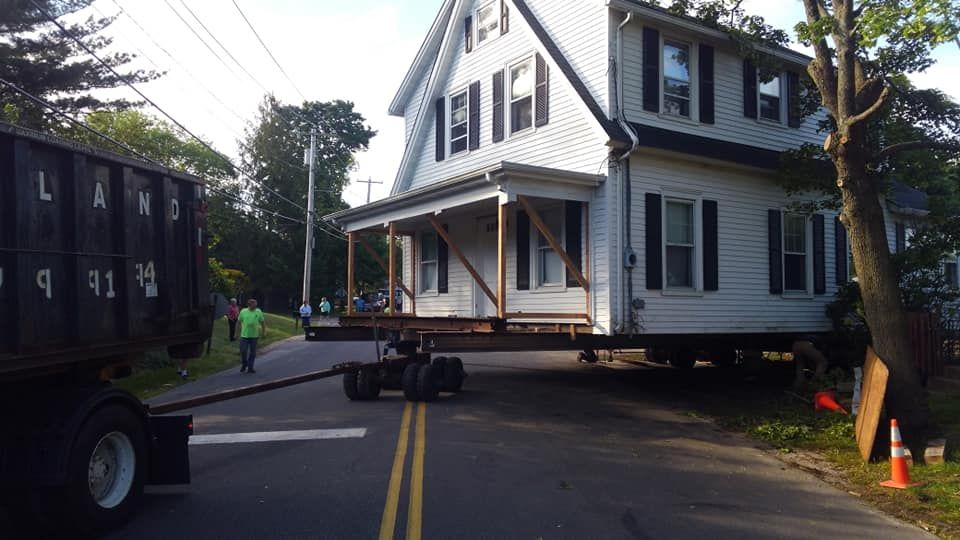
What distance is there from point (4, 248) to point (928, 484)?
8272mm

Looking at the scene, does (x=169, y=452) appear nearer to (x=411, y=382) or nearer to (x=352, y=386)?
(x=411, y=382)

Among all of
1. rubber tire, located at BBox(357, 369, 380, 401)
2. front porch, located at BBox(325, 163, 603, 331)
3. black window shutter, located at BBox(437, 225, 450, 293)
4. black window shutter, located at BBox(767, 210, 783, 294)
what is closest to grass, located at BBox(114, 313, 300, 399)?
front porch, located at BBox(325, 163, 603, 331)

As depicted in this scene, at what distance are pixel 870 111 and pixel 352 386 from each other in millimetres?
8675

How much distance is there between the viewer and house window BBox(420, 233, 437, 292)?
58.5 feet

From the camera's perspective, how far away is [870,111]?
8.89 metres

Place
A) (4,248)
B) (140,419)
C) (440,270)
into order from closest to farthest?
(4,248), (140,419), (440,270)

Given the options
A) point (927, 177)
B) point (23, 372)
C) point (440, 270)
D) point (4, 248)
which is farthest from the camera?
point (440, 270)

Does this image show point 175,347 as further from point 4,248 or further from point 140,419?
point 4,248

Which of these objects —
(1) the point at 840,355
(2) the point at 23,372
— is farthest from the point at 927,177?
(2) the point at 23,372

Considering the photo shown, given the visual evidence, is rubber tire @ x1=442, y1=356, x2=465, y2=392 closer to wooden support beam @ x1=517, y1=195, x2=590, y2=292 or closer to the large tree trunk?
wooden support beam @ x1=517, y1=195, x2=590, y2=292

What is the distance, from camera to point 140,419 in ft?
21.1

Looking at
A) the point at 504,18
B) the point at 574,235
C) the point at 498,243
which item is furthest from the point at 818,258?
the point at 504,18

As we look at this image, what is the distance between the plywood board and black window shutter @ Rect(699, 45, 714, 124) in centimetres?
627

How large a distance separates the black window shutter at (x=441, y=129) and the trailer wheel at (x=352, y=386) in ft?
22.2
